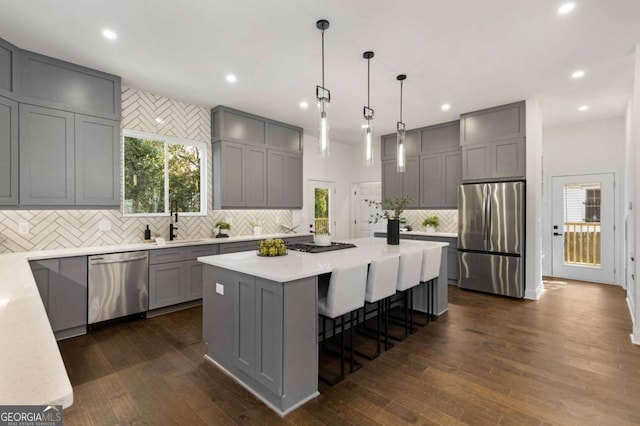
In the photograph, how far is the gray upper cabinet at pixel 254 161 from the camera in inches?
198

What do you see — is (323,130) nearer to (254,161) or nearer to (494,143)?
(254,161)

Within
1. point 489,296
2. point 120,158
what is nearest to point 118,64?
point 120,158

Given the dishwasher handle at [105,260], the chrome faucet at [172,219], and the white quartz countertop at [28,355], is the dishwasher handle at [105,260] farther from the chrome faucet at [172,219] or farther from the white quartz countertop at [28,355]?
the white quartz countertop at [28,355]

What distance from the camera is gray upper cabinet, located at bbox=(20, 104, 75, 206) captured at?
329 centimetres

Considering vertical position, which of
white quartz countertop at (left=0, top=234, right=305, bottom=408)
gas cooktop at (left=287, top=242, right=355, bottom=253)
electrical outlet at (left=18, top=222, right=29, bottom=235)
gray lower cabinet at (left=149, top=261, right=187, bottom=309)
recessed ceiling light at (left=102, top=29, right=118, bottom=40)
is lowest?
gray lower cabinet at (left=149, top=261, right=187, bottom=309)

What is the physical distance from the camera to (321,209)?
7.16 meters

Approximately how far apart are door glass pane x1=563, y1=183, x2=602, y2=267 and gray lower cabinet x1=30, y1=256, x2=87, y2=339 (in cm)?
771

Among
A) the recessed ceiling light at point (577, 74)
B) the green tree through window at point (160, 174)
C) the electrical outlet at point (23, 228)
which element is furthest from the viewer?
the green tree through window at point (160, 174)

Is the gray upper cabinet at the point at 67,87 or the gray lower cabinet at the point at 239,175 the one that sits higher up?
the gray upper cabinet at the point at 67,87

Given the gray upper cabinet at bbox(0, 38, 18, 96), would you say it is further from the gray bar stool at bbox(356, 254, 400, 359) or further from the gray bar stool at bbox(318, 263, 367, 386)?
the gray bar stool at bbox(356, 254, 400, 359)

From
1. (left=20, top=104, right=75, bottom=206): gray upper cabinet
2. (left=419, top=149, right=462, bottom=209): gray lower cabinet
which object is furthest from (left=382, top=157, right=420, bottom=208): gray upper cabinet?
(left=20, top=104, right=75, bottom=206): gray upper cabinet

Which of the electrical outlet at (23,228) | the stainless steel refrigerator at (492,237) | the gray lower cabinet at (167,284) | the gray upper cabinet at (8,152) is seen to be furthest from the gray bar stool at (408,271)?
the electrical outlet at (23,228)

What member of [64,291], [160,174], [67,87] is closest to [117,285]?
[64,291]

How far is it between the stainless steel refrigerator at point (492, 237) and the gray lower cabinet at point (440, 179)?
19.4 inches
